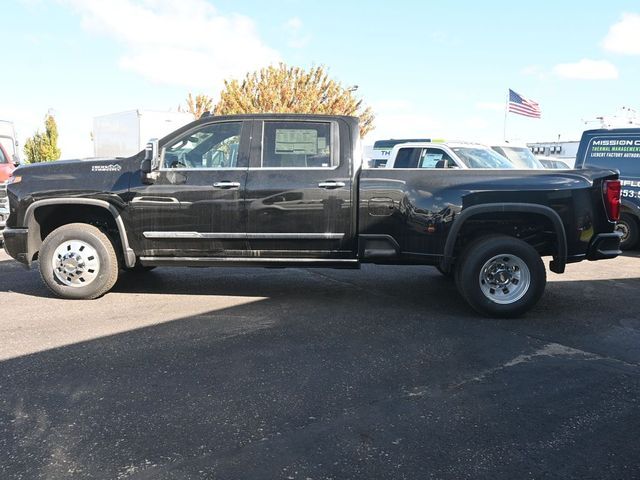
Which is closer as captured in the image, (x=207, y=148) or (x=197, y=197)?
(x=197, y=197)

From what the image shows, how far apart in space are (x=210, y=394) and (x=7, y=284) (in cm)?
458

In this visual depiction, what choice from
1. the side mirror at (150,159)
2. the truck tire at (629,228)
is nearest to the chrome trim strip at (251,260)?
the side mirror at (150,159)

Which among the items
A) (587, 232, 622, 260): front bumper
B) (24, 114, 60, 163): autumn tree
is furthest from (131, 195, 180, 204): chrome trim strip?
(24, 114, 60, 163): autumn tree

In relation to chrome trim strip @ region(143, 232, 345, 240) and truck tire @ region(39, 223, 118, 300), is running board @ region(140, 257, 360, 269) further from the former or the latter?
truck tire @ region(39, 223, 118, 300)

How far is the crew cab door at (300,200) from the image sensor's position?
5574mm

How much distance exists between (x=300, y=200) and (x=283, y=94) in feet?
88.4

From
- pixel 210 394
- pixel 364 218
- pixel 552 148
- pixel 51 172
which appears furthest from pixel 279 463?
pixel 552 148

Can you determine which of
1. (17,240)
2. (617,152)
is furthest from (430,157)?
(17,240)

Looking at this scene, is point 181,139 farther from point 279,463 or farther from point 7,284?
point 279,463

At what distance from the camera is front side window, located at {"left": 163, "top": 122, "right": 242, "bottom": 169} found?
577 cm

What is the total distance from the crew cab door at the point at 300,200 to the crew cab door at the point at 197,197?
0.54 ft

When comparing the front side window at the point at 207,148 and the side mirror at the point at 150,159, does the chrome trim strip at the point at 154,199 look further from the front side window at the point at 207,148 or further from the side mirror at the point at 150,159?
the front side window at the point at 207,148

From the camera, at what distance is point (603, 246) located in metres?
5.54

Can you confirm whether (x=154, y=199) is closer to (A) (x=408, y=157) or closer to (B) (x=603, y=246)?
(B) (x=603, y=246)
